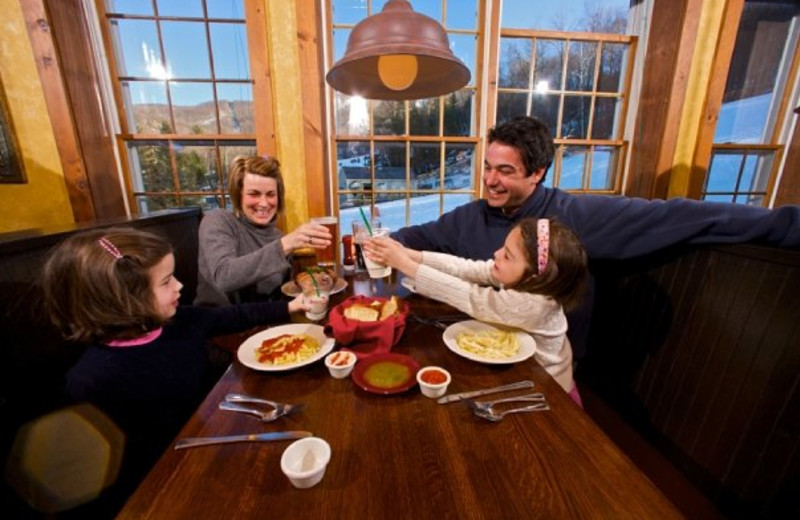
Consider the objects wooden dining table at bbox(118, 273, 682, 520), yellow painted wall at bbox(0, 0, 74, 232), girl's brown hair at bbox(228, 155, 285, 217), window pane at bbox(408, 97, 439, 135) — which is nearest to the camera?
wooden dining table at bbox(118, 273, 682, 520)

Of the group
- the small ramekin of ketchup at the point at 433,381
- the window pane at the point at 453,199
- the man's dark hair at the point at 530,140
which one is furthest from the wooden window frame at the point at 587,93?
the small ramekin of ketchup at the point at 433,381

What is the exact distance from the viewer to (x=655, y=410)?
1.20m

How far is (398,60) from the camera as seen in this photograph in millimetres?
1166

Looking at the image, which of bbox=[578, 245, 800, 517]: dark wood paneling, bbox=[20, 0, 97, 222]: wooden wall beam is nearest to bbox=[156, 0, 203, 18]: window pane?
bbox=[20, 0, 97, 222]: wooden wall beam

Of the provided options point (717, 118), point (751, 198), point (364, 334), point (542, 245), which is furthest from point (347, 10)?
point (751, 198)

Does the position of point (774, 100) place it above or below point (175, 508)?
above

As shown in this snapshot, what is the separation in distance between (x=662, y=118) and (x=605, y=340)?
217 cm

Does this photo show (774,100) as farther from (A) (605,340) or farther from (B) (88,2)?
(B) (88,2)

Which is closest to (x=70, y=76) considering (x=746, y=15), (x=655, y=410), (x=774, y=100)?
(x=655, y=410)

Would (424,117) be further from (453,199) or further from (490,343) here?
(490,343)

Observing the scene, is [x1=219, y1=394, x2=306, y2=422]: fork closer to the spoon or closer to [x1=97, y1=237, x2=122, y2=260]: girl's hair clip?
the spoon

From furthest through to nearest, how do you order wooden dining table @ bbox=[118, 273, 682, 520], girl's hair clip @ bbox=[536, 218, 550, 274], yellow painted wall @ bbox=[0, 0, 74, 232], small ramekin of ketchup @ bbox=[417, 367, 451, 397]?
yellow painted wall @ bbox=[0, 0, 74, 232], girl's hair clip @ bbox=[536, 218, 550, 274], small ramekin of ketchup @ bbox=[417, 367, 451, 397], wooden dining table @ bbox=[118, 273, 682, 520]

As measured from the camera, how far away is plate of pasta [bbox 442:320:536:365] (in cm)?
90

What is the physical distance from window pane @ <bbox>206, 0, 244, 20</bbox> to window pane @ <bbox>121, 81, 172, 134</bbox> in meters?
0.66
